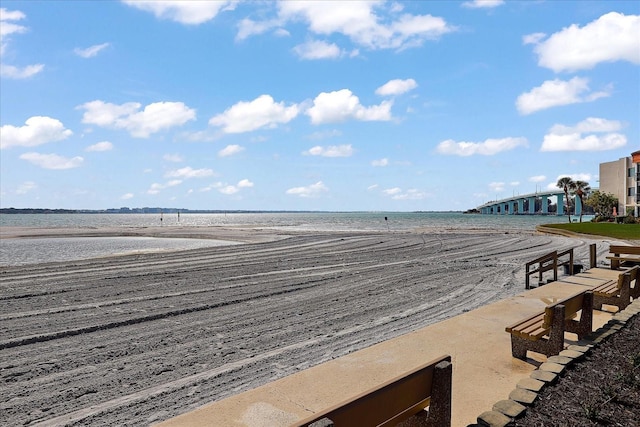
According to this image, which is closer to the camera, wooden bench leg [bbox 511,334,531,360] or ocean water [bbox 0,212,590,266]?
wooden bench leg [bbox 511,334,531,360]

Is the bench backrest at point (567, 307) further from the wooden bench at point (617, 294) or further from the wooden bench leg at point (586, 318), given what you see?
the wooden bench at point (617, 294)

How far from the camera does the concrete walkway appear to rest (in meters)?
4.30

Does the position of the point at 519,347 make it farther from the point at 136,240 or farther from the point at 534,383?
the point at 136,240

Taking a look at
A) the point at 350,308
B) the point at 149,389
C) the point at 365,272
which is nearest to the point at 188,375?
the point at 149,389

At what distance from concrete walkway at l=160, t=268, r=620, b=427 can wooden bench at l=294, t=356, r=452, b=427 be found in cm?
91

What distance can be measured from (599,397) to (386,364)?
7.93ft

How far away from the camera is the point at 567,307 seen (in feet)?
18.9

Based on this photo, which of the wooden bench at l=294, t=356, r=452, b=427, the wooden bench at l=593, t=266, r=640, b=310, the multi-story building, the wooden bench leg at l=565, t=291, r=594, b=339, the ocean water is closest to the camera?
the wooden bench at l=294, t=356, r=452, b=427

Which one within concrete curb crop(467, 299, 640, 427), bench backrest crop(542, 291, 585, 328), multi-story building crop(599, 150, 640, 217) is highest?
multi-story building crop(599, 150, 640, 217)

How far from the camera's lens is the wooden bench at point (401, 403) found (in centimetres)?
251

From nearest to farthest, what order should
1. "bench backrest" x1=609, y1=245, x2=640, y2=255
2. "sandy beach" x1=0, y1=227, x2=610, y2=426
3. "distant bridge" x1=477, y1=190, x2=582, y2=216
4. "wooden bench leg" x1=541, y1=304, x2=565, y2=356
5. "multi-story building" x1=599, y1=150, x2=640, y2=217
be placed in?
"sandy beach" x1=0, y1=227, x2=610, y2=426 → "wooden bench leg" x1=541, y1=304, x2=565, y2=356 → "bench backrest" x1=609, y1=245, x2=640, y2=255 → "multi-story building" x1=599, y1=150, x2=640, y2=217 → "distant bridge" x1=477, y1=190, x2=582, y2=216

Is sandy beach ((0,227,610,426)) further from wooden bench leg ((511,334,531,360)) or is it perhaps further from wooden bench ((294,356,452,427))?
wooden bench ((294,356,452,427))

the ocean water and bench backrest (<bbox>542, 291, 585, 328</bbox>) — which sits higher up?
bench backrest (<bbox>542, 291, 585, 328</bbox>)

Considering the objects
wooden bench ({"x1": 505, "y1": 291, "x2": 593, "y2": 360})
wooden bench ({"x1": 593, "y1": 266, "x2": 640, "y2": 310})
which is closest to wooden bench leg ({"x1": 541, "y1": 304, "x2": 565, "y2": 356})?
wooden bench ({"x1": 505, "y1": 291, "x2": 593, "y2": 360})
